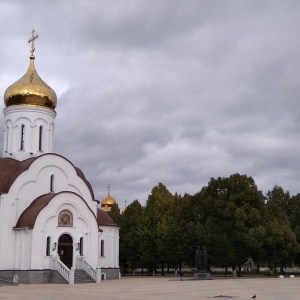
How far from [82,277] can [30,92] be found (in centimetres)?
1430

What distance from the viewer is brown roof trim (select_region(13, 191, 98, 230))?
32781mm

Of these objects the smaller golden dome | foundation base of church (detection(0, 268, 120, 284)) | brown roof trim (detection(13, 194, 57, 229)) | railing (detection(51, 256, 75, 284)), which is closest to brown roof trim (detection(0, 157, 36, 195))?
brown roof trim (detection(13, 194, 57, 229))

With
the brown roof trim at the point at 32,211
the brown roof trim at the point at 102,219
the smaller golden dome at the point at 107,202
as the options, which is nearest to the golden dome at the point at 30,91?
the brown roof trim at the point at 32,211

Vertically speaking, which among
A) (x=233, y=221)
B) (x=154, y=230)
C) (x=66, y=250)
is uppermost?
(x=233, y=221)

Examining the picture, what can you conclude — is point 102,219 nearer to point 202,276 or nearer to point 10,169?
point 10,169

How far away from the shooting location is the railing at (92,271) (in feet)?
108

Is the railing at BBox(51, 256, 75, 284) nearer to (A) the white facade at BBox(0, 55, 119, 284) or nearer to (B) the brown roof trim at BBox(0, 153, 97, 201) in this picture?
(A) the white facade at BBox(0, 55, 119, 284)

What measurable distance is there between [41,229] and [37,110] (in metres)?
9.93

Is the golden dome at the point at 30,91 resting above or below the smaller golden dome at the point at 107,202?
above

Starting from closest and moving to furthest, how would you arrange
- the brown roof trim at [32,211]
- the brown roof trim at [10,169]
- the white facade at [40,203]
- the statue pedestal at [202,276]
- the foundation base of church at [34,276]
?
1. the foundation base of church at [34,276]
2. the brown roof trim at [32,211]
3. the white facade at [40,203]
4. the brown roof trim at [10,169]
5. the statue pedestal at [202,276]

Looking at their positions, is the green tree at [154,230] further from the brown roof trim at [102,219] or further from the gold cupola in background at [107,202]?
the gold cupola in background at [107,202]

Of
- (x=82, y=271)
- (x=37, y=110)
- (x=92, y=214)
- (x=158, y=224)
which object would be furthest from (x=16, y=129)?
(x=158, y=224)

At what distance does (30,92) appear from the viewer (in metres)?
37.7

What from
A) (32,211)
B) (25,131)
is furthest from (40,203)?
(25,131)
